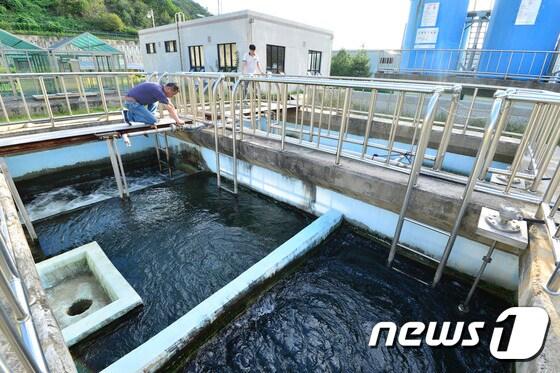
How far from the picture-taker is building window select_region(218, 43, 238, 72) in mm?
13820

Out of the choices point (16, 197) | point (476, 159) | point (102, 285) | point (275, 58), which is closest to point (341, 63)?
point (275, 58)

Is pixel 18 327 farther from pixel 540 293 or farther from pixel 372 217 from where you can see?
pixel 372 217

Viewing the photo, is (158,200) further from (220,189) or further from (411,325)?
(411,325)

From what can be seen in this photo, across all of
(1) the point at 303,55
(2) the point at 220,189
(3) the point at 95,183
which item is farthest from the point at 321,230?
(1) the point at 303,55

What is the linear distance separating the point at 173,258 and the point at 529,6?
43.5 ft

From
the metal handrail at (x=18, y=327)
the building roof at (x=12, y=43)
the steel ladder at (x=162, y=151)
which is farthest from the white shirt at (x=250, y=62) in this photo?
the building roof at (x=12, y=43)

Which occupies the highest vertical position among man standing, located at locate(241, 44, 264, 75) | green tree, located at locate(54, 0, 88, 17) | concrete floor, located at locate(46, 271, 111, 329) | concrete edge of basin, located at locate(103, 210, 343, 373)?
green tree, located at locate(54, 0, 88, 17)

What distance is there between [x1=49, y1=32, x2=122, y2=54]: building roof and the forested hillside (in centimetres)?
2485

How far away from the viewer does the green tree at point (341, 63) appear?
20.4m

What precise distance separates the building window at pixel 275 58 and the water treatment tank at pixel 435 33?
612 cm

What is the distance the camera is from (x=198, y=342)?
2.35 meters

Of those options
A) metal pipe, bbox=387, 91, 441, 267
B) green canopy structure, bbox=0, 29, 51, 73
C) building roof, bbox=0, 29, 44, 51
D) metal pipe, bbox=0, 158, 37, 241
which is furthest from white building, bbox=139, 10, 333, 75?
metal pipe, bbox=387, 91, 441, 267

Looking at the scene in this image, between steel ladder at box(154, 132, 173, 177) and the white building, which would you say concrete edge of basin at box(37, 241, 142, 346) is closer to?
steel ladder at box(154, 132, 173, 177)

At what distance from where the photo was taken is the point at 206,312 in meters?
2.40
